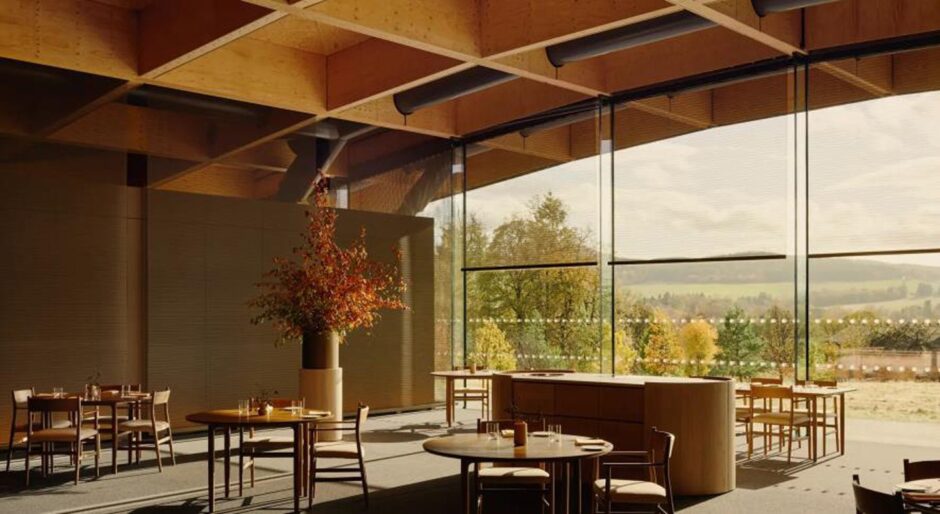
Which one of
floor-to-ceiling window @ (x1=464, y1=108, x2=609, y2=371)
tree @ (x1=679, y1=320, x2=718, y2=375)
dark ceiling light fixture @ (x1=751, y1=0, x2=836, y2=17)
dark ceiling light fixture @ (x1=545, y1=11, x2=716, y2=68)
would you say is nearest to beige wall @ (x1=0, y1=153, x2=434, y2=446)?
floor-to-ceiling window @ (x1=464, y1=108, x2=609, y2=371)

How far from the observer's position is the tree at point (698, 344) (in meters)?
21.7

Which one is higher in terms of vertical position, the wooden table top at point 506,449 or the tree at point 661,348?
the wooden table top at point 506,449

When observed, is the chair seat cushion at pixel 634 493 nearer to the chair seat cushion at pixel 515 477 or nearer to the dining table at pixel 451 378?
the chair seat cushion at pixel 515 477

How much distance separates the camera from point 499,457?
585 cm

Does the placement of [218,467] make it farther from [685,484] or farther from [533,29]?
[533,29]

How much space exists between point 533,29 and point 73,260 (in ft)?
20.2

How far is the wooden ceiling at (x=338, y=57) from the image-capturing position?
9547 millimetres

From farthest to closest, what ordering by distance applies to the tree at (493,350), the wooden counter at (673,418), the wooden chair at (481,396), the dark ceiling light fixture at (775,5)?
the tree at (493,350), the wooden chair at (481,396), the dark ceiling light fixture at (775,5), the wooden counter at (673,418)

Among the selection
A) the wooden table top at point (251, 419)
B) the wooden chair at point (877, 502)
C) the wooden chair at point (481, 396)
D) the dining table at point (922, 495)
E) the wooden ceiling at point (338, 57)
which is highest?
the wooden ceiling at point (338, 57)

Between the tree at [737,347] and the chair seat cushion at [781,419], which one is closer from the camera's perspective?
the chair seat cushion at [781,419]

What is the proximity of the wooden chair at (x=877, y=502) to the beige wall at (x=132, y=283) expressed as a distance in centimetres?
944

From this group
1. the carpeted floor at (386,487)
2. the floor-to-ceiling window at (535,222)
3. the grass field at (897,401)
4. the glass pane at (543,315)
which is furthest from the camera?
the grass field at (897,401)

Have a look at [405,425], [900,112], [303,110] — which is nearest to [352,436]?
[405,425]

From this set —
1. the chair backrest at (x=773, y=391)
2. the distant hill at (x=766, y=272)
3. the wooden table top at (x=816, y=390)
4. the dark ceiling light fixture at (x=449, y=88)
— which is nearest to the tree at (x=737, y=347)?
the distant hill at (x=766, y=272)
